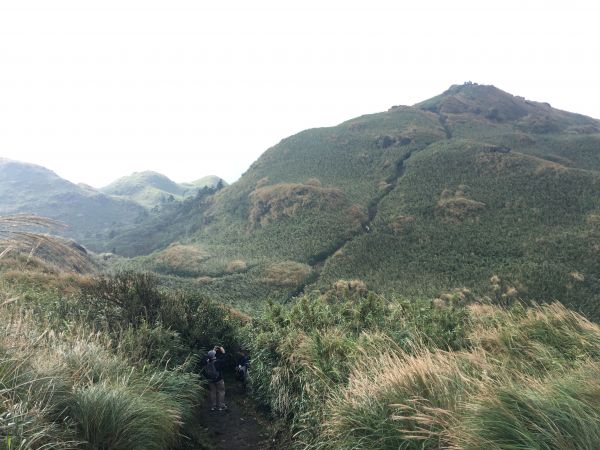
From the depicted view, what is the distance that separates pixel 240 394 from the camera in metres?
9.39

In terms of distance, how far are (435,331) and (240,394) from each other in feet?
18.2

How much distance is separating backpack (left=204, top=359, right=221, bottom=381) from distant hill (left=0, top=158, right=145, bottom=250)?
10914 cm

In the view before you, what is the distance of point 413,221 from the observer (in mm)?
41906

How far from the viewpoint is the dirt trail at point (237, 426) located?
655 cm

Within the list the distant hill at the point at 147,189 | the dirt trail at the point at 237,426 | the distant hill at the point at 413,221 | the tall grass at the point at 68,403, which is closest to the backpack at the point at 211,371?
the dirt trail at the point at 237,426

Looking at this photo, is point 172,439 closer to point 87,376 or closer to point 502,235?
point 87,376

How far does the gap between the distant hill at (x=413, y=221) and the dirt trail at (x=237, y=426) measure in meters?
19.8

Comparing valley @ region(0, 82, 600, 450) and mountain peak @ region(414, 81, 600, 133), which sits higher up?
Answer: mountain peak @ region(414, 81, 600, 133)

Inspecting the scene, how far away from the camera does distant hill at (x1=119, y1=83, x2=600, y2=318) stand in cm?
2997

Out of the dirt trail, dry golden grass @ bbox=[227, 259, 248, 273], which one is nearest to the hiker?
the dirt trail

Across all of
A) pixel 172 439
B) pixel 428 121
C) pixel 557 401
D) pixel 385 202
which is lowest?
pixel 385 202

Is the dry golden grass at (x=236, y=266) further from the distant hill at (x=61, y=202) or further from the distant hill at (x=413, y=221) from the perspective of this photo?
the distant hill at (x=61, y=202)

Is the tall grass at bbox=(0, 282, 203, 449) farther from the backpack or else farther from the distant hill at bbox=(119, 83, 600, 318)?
the distant hill at bbox=(119, 83, 600, 318)

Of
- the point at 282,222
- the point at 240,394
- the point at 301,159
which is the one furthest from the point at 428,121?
the point at 240,394
